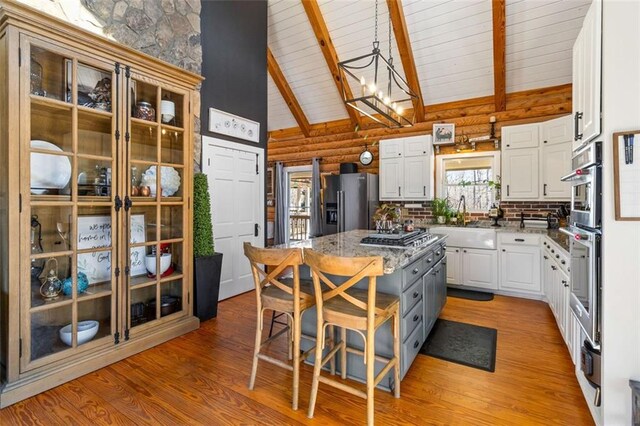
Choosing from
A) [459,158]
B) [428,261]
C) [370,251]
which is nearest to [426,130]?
[459,158]

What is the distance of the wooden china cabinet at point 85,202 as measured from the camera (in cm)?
207

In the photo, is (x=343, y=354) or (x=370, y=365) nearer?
(x=370, y=365)

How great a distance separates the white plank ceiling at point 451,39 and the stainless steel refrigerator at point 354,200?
1837 mm

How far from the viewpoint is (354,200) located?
563cm

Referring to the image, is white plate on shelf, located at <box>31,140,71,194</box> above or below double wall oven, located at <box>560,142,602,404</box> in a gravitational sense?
above

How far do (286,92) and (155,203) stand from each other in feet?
14.2

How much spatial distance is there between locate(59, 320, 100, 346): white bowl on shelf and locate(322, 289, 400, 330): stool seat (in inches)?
76.7

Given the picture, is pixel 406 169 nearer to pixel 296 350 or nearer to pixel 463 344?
pixel 463 344

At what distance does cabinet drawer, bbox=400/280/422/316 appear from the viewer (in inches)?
87.5

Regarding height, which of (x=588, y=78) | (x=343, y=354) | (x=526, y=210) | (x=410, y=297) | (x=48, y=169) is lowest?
(x=343, y=354)

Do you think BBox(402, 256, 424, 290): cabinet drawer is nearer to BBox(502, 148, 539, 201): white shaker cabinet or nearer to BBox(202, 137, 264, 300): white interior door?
BBox(202, 137, 264, 300): white interior door

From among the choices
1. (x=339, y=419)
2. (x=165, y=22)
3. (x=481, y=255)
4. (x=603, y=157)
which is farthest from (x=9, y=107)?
(x=481, y=255)

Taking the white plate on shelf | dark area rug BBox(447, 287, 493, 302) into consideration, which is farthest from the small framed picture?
the white plate on shelf

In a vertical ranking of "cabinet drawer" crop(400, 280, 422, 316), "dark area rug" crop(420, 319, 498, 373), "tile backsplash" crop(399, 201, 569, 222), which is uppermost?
"tile backsplash" crop(399, 201, 569, 222)
